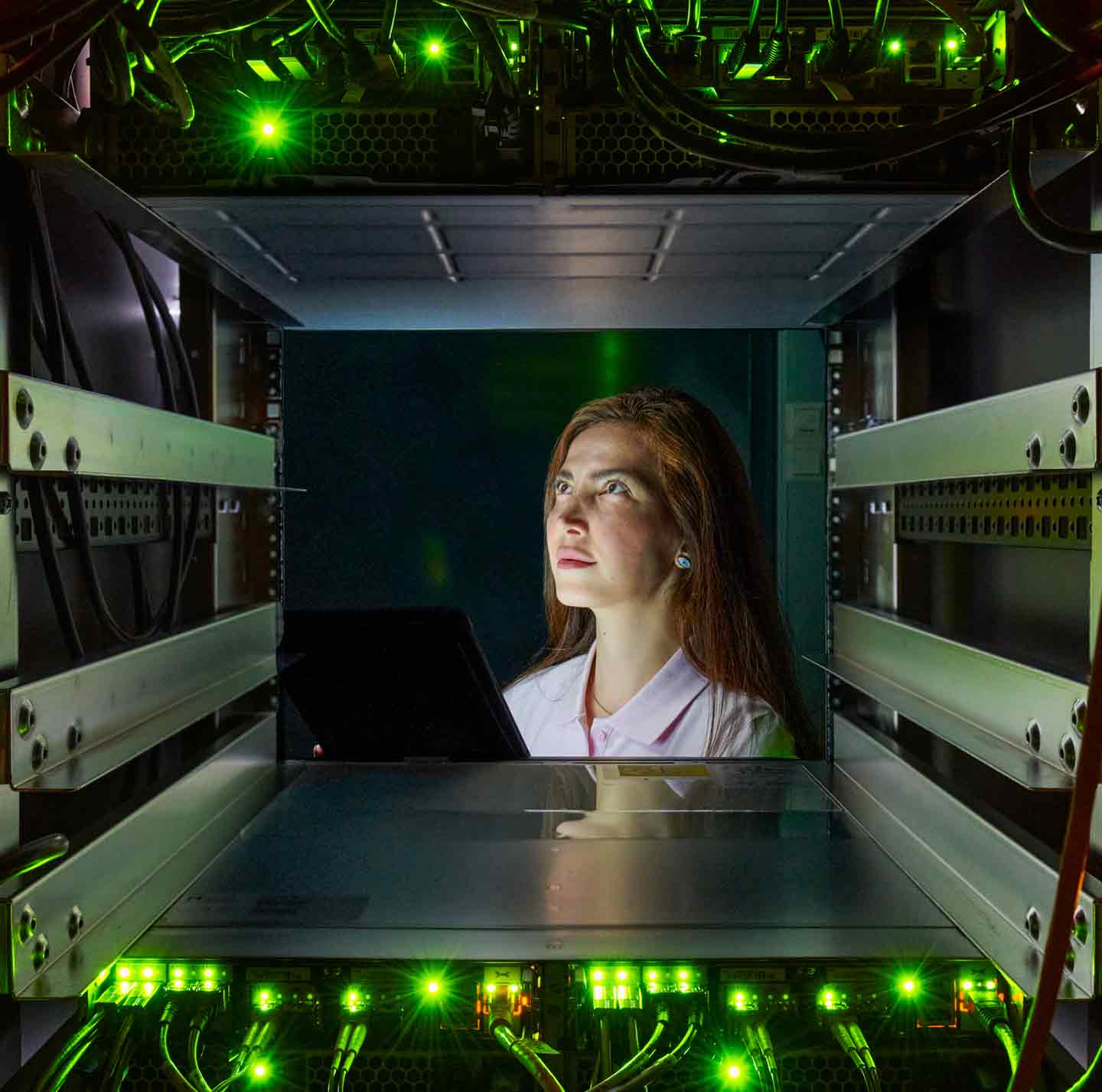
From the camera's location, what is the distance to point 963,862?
4.10 feet

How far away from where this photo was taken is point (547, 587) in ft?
6.66

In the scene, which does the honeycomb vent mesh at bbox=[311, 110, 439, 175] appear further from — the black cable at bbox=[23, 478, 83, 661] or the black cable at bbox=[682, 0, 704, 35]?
the black cable at bbox=[23, 478, 83, 661]


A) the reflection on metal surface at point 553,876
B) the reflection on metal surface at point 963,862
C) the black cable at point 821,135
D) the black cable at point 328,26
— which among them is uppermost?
the black cable at point 328,26

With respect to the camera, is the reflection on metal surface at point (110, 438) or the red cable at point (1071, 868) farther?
the reflection on metal surface at point (110, 438)

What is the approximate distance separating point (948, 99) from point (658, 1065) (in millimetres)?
1019

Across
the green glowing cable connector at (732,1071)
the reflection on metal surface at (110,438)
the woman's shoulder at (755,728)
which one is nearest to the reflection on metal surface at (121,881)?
the reflection on metal surface at (110,438)

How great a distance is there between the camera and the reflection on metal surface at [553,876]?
1.15 meters

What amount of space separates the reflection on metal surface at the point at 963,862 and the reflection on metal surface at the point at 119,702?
35.9 inches

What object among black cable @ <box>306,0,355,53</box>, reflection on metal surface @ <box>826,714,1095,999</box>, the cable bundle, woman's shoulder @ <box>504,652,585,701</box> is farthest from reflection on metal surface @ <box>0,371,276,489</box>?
reflection on metal surface @ <box>826,714,1095,999</box>

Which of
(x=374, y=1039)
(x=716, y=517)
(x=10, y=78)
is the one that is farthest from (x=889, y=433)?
(x=10, y=78)

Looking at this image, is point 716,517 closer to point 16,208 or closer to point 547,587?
point 547,587

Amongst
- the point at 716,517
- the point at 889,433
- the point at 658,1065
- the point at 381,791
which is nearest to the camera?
the point at 658,1065

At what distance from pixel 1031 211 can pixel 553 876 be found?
904 mm

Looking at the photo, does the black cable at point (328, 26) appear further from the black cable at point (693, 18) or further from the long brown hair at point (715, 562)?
the long brown hair at point (715, 562)
